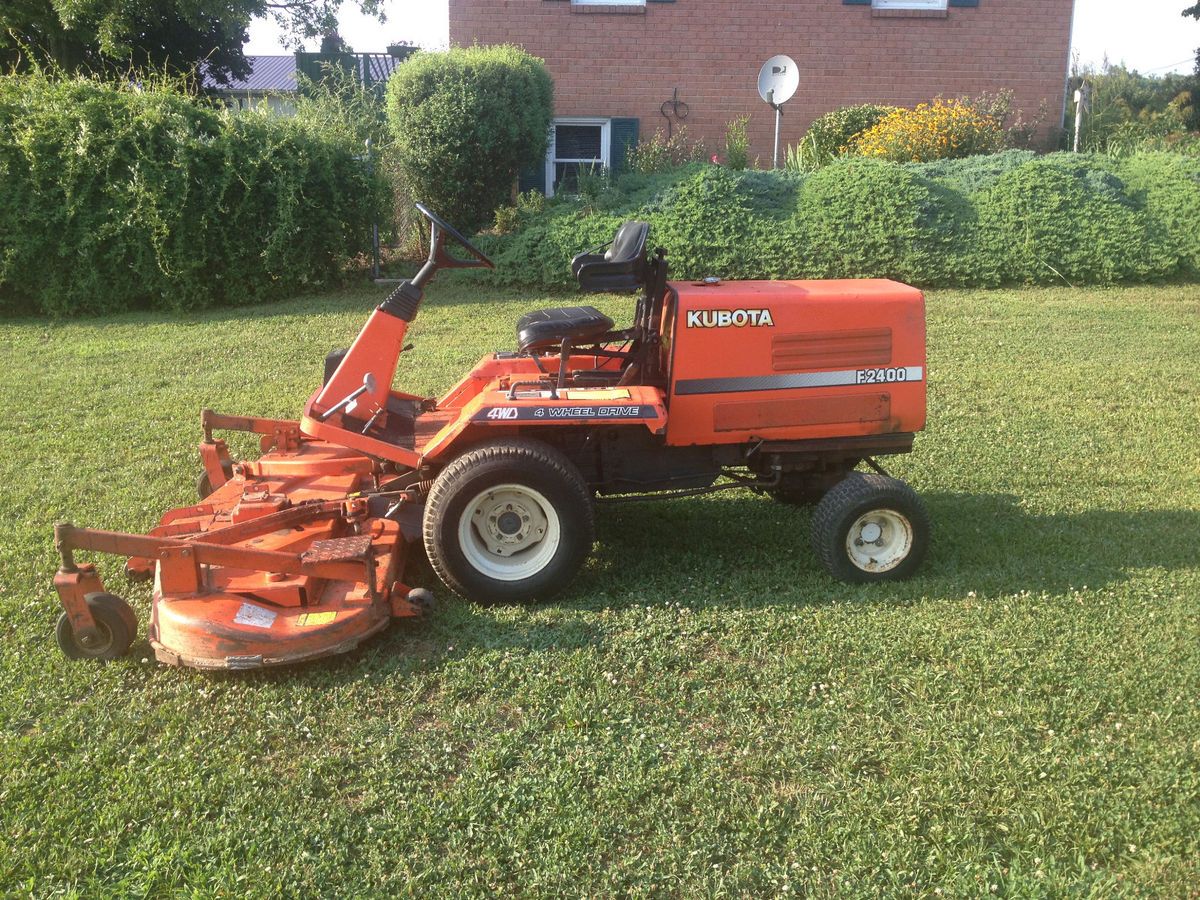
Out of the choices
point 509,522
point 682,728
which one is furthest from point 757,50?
point 682,728

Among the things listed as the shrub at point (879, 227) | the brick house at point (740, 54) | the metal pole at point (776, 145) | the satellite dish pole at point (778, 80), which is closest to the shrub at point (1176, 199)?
the shrub at point (879, 227)

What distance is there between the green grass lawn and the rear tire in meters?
0.14

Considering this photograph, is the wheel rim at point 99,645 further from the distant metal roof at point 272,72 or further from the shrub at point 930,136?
the distant metal roof at point 272,72

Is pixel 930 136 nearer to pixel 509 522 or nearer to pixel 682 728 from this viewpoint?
pixel 509 522

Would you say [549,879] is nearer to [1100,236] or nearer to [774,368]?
[774,368]

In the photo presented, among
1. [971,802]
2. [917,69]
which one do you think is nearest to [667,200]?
[917,69]

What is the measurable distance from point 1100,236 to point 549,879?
414 inches

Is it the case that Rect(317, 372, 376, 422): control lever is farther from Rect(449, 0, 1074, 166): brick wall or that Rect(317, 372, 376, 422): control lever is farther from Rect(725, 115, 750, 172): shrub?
Rect(449, 0, 1074, 166): brick wall

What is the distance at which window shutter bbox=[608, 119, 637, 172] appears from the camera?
47.5ft

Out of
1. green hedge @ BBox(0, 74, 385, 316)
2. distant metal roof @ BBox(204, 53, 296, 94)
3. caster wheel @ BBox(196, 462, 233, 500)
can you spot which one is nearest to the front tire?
caster wheel @ BBox(196, 462, 233, 500)

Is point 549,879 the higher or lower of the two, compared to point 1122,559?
lower

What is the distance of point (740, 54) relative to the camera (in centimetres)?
1452

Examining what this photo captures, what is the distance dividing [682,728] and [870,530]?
1.51 metres

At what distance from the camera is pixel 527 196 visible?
11953 mm
